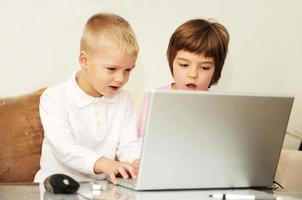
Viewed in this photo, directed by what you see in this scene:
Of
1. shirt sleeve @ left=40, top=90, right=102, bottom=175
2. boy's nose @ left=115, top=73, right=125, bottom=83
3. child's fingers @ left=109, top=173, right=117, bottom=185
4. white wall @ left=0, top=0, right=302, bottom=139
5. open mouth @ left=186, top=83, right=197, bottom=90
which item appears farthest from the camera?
white wall @ left=0, top=0, right=302, bottom=139

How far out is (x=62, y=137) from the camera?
5.15ft

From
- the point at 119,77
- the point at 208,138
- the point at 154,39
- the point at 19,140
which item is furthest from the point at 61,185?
the point at 154,39

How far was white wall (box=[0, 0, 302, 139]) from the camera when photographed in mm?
2023

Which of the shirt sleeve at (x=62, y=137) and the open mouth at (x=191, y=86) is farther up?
the open mouth at (x=191, y=86)

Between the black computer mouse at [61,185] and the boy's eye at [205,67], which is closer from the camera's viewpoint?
the black computer mouse at [61,185]

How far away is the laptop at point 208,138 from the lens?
1.16m

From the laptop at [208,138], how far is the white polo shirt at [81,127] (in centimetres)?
32

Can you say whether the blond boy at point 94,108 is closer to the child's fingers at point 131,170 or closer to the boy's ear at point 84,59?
the boy's ear at point 84,59

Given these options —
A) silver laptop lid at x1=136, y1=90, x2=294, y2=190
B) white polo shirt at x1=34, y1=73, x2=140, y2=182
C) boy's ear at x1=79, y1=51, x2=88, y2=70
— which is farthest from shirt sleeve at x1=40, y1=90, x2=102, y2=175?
silver laptop lid at x1=136, y1=90, x2=294, y2=190

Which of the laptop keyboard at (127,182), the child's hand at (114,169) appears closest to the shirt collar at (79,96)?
the child's hand at (114,169)

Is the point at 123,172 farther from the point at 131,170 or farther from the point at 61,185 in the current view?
the point at 61,185

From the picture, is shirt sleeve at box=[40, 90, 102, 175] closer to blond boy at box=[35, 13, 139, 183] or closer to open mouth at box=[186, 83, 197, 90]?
blond boy at box=[35, 13, 139, 183]

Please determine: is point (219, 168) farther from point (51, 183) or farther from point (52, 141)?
point (52, 141)

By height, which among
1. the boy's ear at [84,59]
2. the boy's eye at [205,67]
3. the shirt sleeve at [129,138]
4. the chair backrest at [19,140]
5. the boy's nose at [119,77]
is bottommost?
the chair backrest at [19,140]
